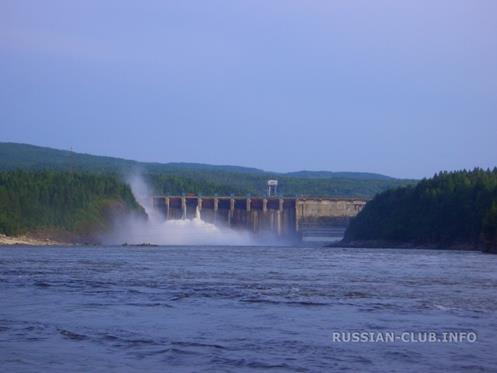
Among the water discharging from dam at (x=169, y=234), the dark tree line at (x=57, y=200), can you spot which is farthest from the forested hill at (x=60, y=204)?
the water discharging from dam at (x=169, y=234)

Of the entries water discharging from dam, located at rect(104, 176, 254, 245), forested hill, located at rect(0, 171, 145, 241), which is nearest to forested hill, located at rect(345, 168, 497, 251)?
water discharging from dam, located at rect(104, 176, 254, 245)

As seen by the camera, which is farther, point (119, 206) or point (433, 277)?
point (119, 206)

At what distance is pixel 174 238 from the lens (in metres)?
190

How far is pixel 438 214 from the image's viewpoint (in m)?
144

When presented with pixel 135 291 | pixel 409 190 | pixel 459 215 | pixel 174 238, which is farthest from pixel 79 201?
pixel 135 291

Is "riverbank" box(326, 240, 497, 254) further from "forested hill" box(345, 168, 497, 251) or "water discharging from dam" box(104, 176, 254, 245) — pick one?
"water discharging from dam" box(104, 176, 254, 245)

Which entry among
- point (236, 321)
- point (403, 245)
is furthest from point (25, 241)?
point (236, 321)

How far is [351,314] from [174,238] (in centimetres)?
15458

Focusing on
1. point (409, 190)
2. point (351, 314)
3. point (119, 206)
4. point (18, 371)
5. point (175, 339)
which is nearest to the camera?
point (18, 371)

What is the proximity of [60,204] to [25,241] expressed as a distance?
19.9 meters

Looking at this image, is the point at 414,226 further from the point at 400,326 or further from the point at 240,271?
the point at 400,326

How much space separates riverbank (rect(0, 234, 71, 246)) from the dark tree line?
4.74ft

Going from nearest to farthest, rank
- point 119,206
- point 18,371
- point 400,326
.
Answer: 1. point 18,371
2. point 400,326
3. point 119,206

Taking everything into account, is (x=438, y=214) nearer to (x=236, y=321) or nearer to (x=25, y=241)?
(x=25, y=241)
